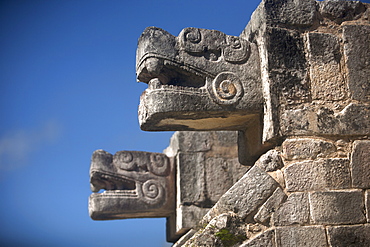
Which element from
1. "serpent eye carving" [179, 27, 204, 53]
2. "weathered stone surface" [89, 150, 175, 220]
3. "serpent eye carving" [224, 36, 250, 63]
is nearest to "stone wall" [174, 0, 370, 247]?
"serpent eye carving" [224, 36, 250, 63]

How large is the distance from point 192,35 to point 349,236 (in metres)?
1.76

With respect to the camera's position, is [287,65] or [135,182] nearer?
[287,65]

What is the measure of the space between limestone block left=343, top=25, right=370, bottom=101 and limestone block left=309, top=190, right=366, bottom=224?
73 centimetres

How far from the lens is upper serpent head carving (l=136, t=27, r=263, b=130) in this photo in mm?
3504

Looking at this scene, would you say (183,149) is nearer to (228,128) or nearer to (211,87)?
(228,128)

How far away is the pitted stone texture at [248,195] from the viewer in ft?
10.7

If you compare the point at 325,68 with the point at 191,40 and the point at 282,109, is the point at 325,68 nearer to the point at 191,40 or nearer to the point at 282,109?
the point at 282,109

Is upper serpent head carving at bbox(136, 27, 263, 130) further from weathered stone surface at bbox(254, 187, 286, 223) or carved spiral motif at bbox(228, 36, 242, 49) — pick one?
weathered stone surface at bbox(254, 187, 286, 223)

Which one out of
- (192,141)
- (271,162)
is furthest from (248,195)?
(192,141)

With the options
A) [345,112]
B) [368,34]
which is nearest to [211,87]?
[345,112]

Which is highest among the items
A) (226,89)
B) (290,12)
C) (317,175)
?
(290,12)

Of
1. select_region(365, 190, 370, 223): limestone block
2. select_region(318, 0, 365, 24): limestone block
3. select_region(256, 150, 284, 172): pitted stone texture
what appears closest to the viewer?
select_region(365, 190, 370, 223): limestone block

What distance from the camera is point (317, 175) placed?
3.29 m

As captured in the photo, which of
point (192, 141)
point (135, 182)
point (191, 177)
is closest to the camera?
point (191, 177)
